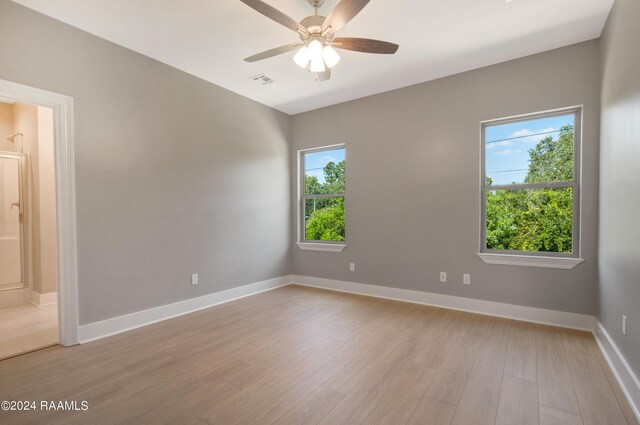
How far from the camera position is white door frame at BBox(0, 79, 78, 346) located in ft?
8.54

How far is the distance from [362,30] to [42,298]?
5.00 m

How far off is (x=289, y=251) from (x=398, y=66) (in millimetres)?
3249

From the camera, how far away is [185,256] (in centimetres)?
354

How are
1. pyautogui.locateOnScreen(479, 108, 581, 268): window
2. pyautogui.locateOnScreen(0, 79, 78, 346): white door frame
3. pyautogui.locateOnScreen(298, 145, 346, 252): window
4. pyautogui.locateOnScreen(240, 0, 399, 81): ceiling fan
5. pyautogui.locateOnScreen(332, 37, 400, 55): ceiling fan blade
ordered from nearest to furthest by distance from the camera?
pyautogui.locateOnScreen(240, 0, 399, 81): ceiling fan
pyautogui.locateOnScreen(332, 37, 400, 55): ceiling fan blade
pyautogui.locateOnScreen(0, 79, 78, 346): white door frame
pyautogui.locateOnScreen(479, 108, 581, 268): window
pyautogui.locateOnScreen(298, 145, 346, 252): window

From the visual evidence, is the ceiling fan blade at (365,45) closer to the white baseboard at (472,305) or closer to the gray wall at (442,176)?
the gray wall at (442,176)

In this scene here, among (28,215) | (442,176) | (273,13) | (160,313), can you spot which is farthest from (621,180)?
(28,215)

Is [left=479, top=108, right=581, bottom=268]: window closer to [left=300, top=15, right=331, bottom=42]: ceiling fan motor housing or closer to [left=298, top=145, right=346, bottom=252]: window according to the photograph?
[left=298, top=145, right=346, bottom=252]: window

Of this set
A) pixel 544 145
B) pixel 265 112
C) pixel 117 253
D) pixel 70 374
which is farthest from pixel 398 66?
pixel 70 374

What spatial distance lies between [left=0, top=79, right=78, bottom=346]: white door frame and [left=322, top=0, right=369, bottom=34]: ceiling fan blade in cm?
241

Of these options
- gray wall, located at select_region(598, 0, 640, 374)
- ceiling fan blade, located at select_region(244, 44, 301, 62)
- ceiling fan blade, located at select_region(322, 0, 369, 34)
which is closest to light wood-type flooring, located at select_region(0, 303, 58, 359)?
ceiling fan blade, located at select_region(244, 44, 301, 62)

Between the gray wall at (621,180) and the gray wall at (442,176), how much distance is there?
0.26 meters

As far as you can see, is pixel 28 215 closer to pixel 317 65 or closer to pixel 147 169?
pixel 147 169

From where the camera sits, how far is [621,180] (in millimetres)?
2115

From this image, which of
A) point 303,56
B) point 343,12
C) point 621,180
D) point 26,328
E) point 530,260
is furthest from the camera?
point 530,260
